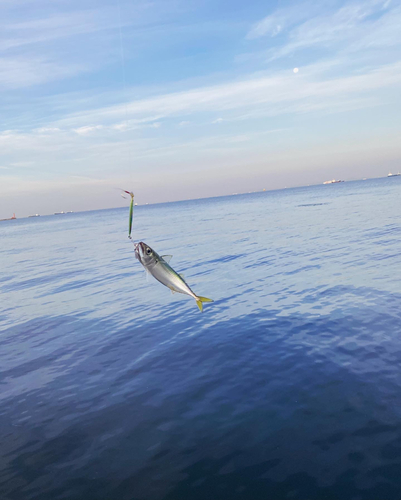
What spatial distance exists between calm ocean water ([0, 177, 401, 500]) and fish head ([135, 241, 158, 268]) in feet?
18.9

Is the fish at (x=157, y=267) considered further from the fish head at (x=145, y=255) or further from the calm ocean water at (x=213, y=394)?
the calm ocean water at (x=213, y=394)

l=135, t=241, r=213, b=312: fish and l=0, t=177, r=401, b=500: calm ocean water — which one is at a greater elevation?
l=135, t=241, r=213, b=312: fish

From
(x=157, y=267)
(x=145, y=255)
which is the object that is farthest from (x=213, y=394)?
(x=145, y=255)

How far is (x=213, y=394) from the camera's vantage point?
1115cm

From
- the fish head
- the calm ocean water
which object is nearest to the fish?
the fish head

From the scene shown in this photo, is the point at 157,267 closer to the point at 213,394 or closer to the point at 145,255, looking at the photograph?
the point at 145,255

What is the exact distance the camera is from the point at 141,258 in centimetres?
439

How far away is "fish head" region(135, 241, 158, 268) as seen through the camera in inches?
173

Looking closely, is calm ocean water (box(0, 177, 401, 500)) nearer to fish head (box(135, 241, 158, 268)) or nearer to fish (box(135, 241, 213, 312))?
fish (box(135, 241, 213, 312))

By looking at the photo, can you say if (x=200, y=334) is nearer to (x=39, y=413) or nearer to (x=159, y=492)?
(x=39, y=413)

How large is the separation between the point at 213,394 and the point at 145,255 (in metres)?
8.01

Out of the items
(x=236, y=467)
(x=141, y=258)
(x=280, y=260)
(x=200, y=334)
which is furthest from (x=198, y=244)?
(x=141, y=258)

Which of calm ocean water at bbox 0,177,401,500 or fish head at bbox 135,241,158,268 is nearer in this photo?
fish head at bbox 135,241,158,268

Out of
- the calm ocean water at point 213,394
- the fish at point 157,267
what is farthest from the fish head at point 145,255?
the calm ocean water at point 213,394
